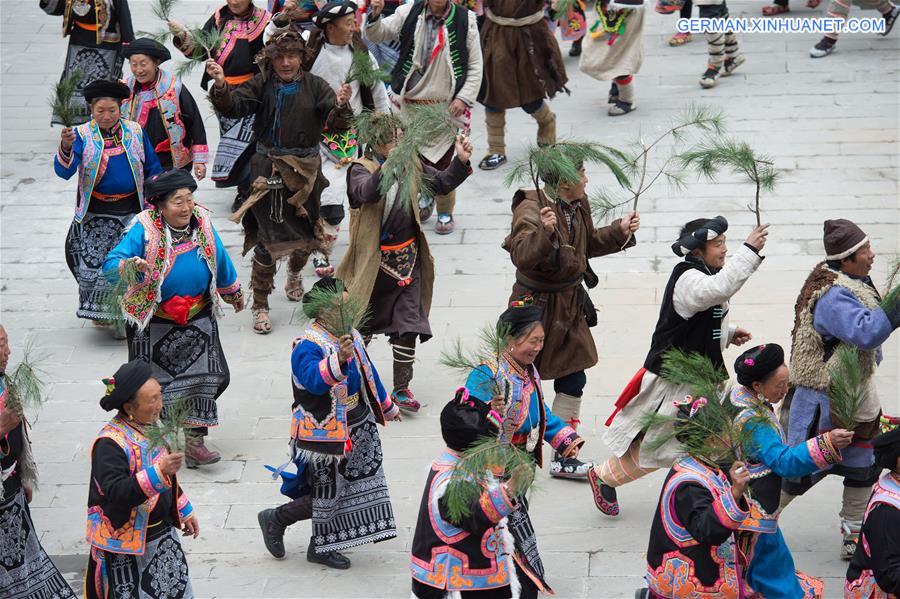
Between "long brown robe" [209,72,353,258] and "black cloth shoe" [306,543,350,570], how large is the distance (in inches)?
109

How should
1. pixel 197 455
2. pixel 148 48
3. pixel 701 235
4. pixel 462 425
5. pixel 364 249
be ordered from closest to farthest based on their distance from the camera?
pixel 462 425, pixel 701 235, pixel 197 455, pixel 364 249, pixel 148 48

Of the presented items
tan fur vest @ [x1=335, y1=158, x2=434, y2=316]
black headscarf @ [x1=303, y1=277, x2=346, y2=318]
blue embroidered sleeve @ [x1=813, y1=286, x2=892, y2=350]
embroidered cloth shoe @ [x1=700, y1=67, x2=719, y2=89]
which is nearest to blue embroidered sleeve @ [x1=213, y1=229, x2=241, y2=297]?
tan fur vest @ [x1=335, y1=158, x2=434, y2=316]

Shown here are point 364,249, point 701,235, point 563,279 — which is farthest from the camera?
point 364,249

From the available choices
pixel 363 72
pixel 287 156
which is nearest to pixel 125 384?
pixel 287 156

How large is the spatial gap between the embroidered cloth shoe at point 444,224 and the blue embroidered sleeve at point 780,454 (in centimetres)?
501

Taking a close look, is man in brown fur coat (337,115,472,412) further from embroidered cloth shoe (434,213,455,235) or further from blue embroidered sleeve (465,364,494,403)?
embroidered cloth shoe (434,213,455,235)

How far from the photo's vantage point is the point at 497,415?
589 centimetres

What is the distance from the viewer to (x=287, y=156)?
9102 mm

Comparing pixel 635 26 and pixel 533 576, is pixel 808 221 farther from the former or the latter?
pixel 533 576

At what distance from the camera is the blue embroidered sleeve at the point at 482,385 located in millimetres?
5898

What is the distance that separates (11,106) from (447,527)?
8983mm

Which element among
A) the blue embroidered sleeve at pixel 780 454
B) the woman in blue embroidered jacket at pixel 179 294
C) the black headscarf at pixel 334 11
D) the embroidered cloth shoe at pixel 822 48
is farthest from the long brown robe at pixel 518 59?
the blue embroidered sleeve at pixel 780 454

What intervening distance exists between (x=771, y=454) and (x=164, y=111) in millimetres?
5053

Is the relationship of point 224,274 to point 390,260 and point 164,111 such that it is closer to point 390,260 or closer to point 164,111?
point 390,260
